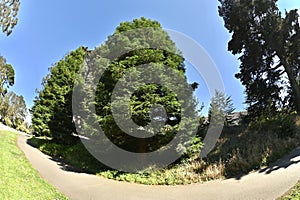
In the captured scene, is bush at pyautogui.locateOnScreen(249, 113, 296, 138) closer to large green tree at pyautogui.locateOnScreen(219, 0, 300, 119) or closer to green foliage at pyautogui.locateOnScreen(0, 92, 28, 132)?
large green tree at pyautogui.locateOnScreen(219, 0, 300, 119)

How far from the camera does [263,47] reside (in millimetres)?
15586

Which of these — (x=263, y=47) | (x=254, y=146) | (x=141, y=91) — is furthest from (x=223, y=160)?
(x=263, y=47)

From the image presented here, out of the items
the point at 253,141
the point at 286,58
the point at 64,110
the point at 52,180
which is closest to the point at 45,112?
the point at 64,110

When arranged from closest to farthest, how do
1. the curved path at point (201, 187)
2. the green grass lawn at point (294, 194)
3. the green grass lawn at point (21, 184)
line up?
the green grass lawn at point (294, 194) → the green grass lawn at point (21, 184) → the curved path at point (201, 187)

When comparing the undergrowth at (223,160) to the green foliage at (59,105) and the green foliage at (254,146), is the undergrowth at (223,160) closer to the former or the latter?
the green foliage at (254,146)

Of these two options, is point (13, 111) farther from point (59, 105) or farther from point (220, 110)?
point (220, 110)

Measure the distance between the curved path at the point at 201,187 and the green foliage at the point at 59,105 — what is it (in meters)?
5.41

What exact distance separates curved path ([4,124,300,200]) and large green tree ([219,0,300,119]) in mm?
6741

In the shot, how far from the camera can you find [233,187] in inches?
298

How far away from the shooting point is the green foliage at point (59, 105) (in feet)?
48.4

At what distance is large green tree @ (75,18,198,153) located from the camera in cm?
1023

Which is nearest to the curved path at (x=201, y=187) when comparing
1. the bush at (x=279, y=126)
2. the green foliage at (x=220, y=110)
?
the bush at (x=279, y=126)

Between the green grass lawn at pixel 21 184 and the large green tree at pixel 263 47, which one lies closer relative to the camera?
the green grass lawn at pixel 21 184

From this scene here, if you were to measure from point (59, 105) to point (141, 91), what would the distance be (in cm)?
684
